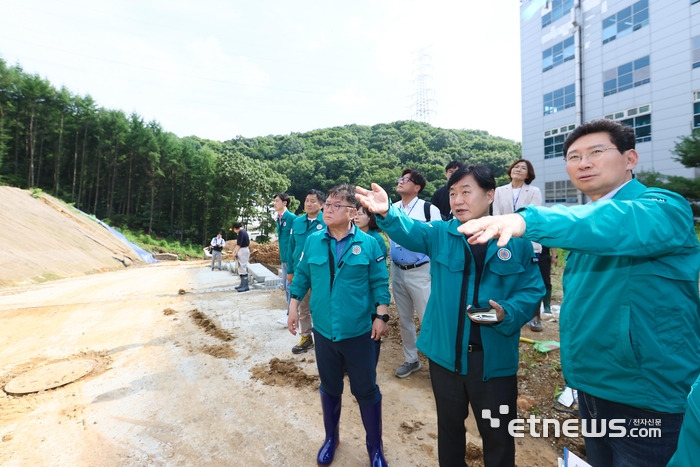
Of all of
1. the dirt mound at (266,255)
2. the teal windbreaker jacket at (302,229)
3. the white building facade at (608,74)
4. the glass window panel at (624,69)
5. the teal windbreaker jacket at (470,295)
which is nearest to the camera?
the teal windbreaker jacket at (470,295)

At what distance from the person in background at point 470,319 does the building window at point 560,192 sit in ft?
77.1

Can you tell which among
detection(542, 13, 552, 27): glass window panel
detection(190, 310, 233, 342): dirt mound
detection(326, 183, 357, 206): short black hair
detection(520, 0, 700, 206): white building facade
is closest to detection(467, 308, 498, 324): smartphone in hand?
detection(326, 183, 357, 206): short black hair

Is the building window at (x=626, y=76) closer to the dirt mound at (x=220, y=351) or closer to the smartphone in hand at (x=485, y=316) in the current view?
the smartphone in hand at (x=485, y=316)

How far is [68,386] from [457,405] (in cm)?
409

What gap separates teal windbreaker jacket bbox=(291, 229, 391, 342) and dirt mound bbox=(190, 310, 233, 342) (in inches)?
112

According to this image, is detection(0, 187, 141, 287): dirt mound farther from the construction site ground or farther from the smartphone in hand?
the smartphone in hand

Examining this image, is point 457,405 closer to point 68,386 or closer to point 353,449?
point 353,449

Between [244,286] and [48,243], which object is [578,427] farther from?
[48,243]

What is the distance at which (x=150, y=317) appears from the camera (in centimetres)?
600

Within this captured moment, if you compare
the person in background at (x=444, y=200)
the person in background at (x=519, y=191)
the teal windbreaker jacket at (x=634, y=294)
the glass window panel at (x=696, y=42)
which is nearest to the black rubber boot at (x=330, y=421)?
the teal windbreaker jacket at (x=634, y=294)

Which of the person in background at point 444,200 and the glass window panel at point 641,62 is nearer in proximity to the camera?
the person in background at point 444,200

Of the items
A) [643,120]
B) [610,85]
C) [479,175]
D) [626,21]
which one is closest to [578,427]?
[479,175]

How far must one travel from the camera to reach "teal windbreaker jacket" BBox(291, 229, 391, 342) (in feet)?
7.38

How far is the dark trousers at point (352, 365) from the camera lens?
2219 mm
